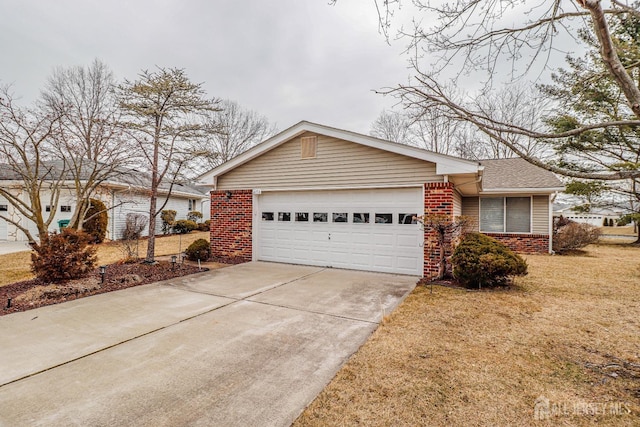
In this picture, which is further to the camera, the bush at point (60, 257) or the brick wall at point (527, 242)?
the brick wall at point (527, 242)

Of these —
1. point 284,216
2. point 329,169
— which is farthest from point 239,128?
point 329,169

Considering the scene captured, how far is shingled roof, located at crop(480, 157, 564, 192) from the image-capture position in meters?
11.9

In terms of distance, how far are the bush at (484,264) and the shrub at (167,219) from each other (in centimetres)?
1645

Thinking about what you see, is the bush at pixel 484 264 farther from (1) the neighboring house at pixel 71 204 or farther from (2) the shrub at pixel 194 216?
(2) the shrub at pixel 194 216

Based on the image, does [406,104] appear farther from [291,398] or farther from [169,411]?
[169,411]

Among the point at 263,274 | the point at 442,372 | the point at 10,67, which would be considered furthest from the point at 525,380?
the point at 10,67

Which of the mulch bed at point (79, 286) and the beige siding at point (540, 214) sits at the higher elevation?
the beige siding at point (540, 214)

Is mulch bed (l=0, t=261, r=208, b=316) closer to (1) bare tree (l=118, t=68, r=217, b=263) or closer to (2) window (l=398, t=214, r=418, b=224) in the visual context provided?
(1) bare tree (l=118, t=68, r=217, b=263)

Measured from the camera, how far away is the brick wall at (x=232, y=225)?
9.91m

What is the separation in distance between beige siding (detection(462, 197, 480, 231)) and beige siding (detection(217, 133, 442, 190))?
684cm

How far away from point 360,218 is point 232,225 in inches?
177

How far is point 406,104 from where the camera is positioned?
3482mm

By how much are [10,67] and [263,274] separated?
49.2 feet

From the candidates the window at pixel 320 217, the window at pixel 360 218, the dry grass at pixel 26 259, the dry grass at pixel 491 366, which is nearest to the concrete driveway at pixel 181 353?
the dry grass at pixel 491 366
